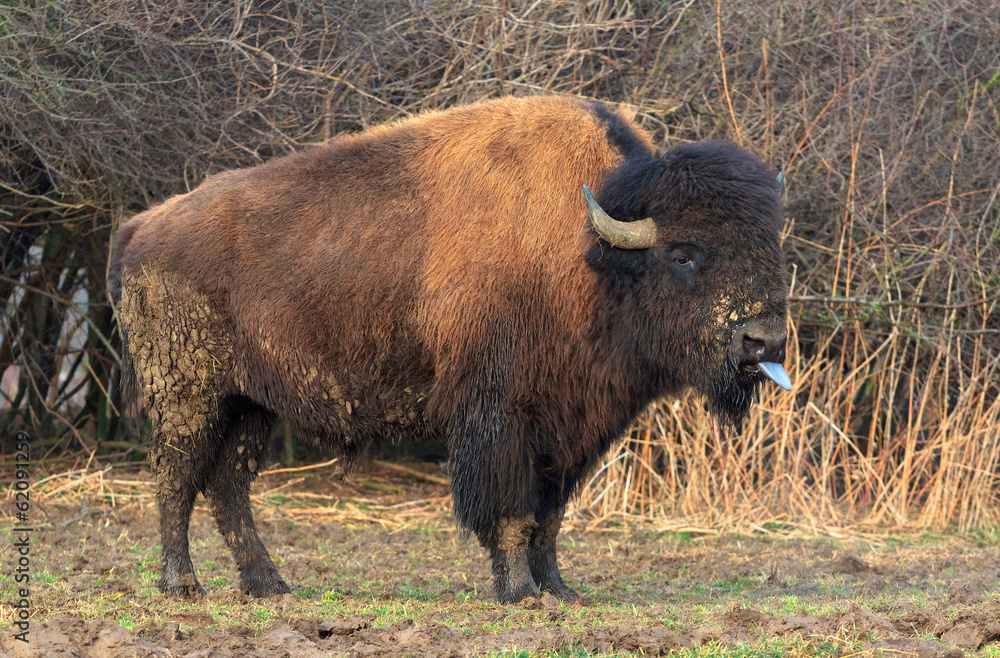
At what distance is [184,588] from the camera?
5562 mm

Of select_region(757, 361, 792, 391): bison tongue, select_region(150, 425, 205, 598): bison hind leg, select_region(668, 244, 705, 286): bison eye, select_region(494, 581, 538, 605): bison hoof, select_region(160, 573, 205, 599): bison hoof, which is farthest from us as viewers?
select_region(150, 425, 205, 598): bison hind leg

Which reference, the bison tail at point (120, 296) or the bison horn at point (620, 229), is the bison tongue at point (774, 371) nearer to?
the bison horn at point (620, 229)

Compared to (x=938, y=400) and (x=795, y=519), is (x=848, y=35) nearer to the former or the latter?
(x=938, y=400)

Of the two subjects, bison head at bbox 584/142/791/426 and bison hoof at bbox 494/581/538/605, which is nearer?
bison head at bbox 584/142/791/426

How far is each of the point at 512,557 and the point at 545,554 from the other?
14.4 inches

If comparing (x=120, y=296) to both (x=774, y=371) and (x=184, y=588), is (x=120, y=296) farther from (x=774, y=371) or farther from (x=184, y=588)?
(x=774, y=371)

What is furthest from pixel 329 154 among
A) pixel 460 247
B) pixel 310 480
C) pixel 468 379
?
pixel 310 480

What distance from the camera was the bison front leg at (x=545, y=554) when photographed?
218 inches

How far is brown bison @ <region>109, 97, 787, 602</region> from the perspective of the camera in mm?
5078

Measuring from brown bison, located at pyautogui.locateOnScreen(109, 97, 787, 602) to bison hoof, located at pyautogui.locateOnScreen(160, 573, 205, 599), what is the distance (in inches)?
0.4

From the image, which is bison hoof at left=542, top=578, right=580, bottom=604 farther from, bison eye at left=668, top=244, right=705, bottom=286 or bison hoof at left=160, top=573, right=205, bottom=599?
bison hoof at left=160, top=573, right=205, bottom=599

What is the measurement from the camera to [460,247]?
5398mm

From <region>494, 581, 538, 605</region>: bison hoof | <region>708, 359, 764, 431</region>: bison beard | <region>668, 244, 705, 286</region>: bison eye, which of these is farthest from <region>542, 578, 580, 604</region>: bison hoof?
<region>668, 244, 705, 286</region>: bison eye

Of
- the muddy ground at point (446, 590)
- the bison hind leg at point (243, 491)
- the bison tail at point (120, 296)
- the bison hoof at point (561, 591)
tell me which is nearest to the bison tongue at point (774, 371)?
the muddy ground at point (446, 590)
